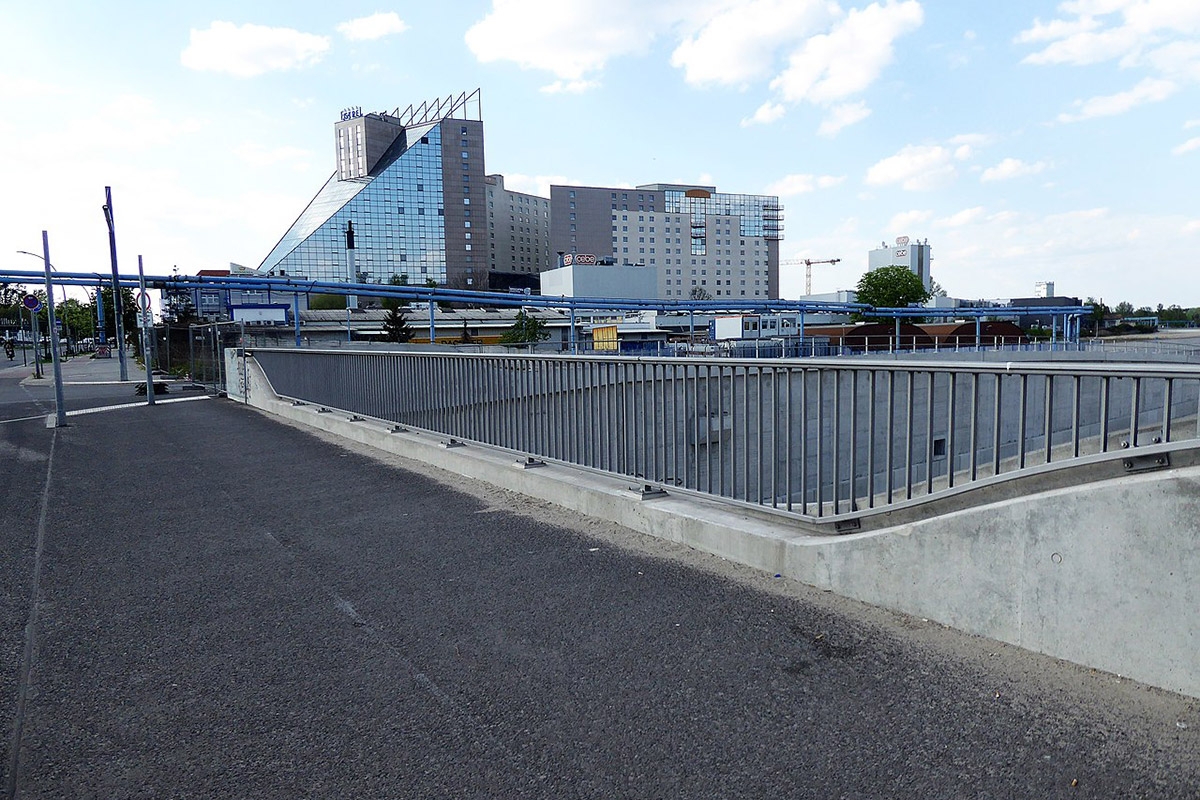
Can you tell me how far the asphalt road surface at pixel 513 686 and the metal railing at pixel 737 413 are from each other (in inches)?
30.0

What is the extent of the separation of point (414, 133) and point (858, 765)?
166 m

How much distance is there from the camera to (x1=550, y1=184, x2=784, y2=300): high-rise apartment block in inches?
6752

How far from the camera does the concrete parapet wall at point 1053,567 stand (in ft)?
10.1

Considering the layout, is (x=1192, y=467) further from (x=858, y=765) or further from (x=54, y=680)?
(x=54, y=680)

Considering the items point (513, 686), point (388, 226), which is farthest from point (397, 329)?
point (513, 686)

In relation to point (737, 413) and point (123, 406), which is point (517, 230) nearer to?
point (123, 406)

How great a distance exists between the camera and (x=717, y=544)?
5.19 m

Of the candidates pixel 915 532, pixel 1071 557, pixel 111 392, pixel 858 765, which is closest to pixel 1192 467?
pixel 1071 557

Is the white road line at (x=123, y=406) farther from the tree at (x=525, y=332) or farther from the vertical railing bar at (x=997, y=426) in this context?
the tree at (x=525, y=332)

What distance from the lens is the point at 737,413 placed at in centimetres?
654

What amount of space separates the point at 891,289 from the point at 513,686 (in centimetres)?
12066

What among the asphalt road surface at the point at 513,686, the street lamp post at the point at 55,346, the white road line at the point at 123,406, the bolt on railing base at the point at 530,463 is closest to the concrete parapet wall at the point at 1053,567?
the asphalt road surface at the point at 513,686

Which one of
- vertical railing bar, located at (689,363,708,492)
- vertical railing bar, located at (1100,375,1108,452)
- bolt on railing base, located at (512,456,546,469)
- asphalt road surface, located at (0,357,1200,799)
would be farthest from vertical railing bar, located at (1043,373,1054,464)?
bolt on railing base, located at (512,456,546,469)

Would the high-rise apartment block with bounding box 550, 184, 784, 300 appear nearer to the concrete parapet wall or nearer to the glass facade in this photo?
the glass facade
